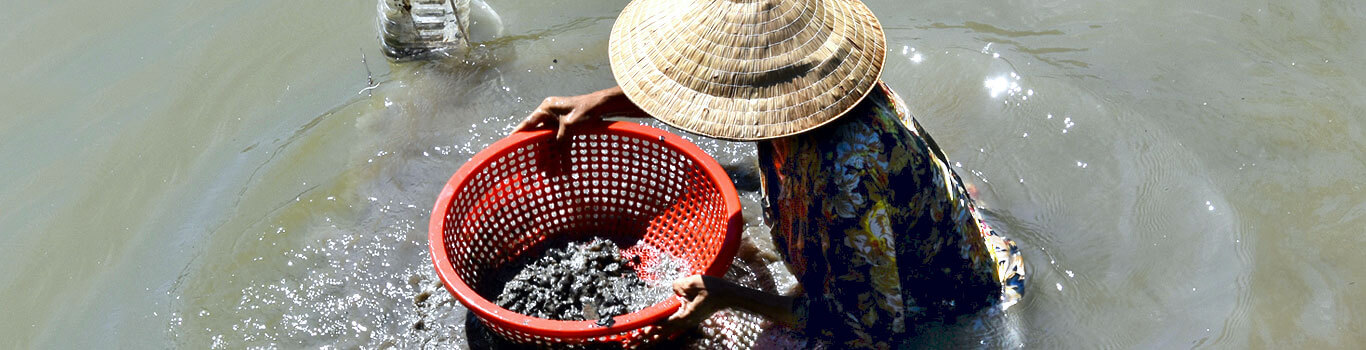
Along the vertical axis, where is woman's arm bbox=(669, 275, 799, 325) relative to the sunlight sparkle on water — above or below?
above

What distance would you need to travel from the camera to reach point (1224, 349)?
2969mm

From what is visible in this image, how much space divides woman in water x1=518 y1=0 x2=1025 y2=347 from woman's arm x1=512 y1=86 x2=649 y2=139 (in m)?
0.01

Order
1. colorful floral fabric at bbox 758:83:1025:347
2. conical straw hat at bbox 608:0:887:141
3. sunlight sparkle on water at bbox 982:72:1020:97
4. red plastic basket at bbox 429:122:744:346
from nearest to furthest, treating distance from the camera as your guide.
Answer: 1. conical straw hat at bbox 608:0:887:141
2. colorful floral fabric at bbox 758:83:1025:347
3. red plastic basket at bbox 429:122:744:346
4. sunlight sparkle on water at bbox 982:72:1020:97

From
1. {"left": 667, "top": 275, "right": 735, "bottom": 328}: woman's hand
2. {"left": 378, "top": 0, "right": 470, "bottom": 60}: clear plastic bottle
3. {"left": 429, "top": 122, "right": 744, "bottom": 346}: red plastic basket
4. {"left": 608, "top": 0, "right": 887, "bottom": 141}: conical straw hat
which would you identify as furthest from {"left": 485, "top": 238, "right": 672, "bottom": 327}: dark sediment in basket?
{"left": 378, "top": 0, "right": 470, "bottom": 60}: clear plastic bottle

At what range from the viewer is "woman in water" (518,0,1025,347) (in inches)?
A: 80.4

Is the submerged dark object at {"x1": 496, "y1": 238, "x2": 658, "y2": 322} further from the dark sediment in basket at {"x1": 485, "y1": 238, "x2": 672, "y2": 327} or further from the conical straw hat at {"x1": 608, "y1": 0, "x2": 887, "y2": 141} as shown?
the conical straw hat at {"x1": 608, "y1": 0, "x2": 887, "y2": 141}

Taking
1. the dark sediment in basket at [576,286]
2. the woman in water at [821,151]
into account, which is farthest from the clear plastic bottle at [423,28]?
the woman in water at [821,151]

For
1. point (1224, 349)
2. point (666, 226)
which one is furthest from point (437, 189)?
point (1224, 349)

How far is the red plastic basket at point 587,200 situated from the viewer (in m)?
2.98

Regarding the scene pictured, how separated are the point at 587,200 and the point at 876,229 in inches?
56.1

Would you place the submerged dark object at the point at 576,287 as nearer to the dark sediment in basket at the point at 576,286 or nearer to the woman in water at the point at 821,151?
the dark sediment in basket at the point at 576,286

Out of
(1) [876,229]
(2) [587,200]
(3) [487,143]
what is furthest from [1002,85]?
(3) [487,143]

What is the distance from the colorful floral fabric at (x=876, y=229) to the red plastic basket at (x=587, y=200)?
15.6 inches

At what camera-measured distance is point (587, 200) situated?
342cm
